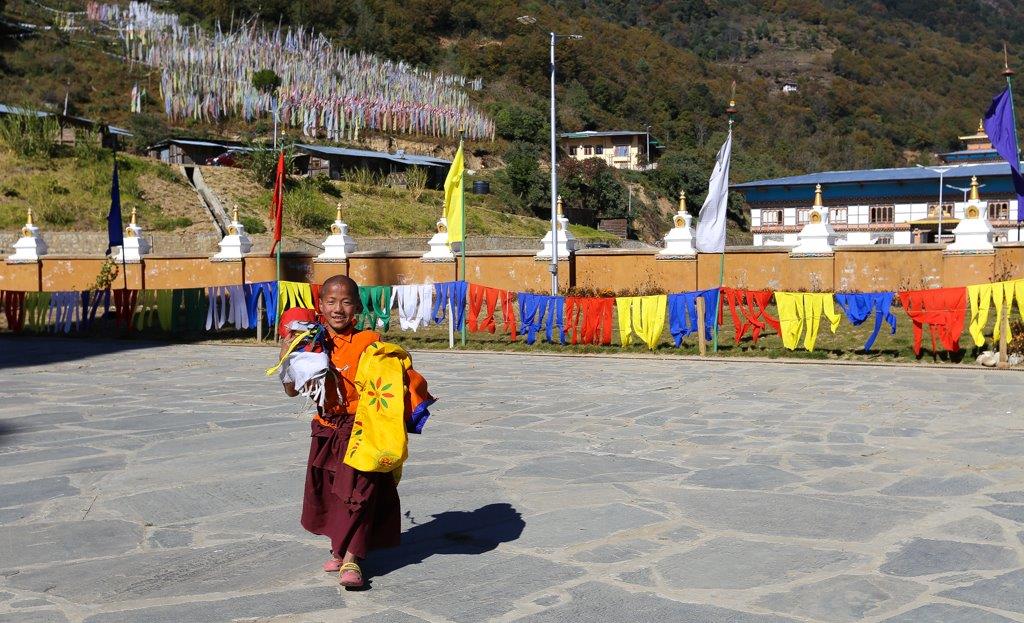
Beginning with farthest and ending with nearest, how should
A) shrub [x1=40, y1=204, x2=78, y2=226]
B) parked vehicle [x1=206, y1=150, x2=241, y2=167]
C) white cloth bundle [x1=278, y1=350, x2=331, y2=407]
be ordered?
1. parked vehicle [x1=206, y1=150, x2=241, y2=167]
2. shrub [x1=40, y1=204, x2=78, y2=226]
3. white cloth bundle [x1=278, y1=350, x2=331, y2=407]

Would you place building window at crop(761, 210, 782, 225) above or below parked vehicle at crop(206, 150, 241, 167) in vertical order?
below

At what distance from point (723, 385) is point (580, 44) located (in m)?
106

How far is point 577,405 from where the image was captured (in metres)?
12.6

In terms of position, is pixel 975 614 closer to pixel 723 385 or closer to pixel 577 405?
pixel 577 405

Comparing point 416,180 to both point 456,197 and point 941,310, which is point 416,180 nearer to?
point 456,197

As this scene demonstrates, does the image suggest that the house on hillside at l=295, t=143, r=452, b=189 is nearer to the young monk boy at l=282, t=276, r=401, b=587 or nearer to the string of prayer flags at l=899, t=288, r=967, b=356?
the string of prayer flags at l=899, t=288, r=967, b=356

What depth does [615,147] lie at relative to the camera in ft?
295

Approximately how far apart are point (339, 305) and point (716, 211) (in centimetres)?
1696

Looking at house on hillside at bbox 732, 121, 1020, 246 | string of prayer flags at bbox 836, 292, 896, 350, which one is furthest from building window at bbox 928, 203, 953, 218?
string of prayer flags at bbox 836, 292, 896, 350

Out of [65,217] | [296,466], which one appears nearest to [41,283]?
[65,217]

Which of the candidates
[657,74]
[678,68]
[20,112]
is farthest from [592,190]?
[678,68]

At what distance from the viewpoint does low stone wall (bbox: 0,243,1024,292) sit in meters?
26.0

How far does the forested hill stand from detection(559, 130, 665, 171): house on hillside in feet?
8.90

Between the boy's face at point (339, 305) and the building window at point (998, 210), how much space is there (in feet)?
195
